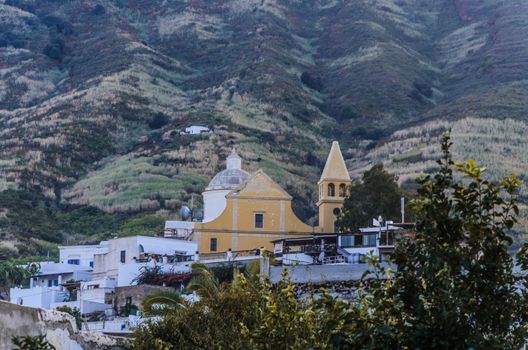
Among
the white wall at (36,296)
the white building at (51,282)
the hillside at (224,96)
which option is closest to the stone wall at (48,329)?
the white wall at (36,296)

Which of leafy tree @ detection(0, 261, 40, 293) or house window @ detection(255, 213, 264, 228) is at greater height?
house window @ detection(255, 213, 264, 228)

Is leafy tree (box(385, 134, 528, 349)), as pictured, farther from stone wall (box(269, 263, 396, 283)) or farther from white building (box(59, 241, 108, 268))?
white building (box(59, 241, 108, 268))

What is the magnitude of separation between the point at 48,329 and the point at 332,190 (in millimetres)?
43080

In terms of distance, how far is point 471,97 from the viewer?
12581cm

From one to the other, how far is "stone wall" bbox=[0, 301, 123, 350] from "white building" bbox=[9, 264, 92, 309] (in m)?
28.9

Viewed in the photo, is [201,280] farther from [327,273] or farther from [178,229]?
[178,229]

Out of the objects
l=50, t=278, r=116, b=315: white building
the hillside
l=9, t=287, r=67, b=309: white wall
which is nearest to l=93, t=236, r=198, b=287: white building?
l=50, t=278, r=116, b=315: white building

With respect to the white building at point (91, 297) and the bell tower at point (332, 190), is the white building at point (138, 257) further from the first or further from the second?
the bell tower at point (332, 190)

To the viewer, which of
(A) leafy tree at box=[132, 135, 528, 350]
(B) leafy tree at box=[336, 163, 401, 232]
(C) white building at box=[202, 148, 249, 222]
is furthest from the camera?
(C) white building at box=[202, 148, 249, 222]

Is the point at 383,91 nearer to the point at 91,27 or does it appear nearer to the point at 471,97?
the point at 471,97

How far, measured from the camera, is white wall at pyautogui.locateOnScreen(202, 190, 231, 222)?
67312 mm

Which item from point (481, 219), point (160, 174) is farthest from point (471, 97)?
point (481, 219)

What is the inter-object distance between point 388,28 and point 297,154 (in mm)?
52513

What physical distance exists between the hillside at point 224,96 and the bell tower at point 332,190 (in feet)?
61.7
